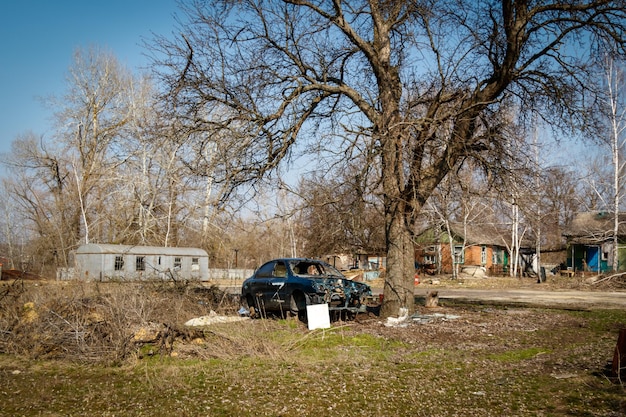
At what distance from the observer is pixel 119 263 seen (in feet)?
109

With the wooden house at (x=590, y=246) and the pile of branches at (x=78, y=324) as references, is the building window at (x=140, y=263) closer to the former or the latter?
the pile of branches at (x=78, y=324)

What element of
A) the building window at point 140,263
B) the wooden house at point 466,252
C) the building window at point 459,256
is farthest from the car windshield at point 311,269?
the wooden house at point 466,252

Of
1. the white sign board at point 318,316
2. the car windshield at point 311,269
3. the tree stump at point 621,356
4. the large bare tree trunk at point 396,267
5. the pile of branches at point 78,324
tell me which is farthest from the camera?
the car windshield at point 311,269

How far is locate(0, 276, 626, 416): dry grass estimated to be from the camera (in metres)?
6.13

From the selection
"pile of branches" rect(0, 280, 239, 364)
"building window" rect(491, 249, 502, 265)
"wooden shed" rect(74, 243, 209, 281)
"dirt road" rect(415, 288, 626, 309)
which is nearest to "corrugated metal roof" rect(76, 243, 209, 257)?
"wooden shed" rect(74, 243, 209, 281)

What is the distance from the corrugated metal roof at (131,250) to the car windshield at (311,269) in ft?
71.1

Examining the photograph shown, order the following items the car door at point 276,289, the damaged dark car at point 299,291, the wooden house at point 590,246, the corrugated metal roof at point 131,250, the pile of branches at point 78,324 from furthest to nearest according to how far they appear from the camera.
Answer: the wooden house at point 590,246, the corrugated metal roof at point 131,250, the car door at point 276,289, the damaged dark car at point 299,291, the pile of branches at point 78,324

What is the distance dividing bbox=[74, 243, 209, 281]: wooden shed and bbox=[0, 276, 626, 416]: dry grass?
20887 millimetres

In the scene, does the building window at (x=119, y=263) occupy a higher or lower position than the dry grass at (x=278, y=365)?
higher

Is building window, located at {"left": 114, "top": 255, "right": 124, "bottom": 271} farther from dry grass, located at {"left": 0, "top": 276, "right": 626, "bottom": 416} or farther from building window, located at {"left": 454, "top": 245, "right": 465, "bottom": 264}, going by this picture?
building window, located at {"left": 454, "top": 245, "right": 465, "bottom": 264}

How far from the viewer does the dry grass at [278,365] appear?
20.1ft

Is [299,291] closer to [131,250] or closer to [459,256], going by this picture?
[131,250]

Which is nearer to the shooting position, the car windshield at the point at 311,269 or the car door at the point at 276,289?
the car door at the point at 276,289

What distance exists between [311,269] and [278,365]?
6993mm
